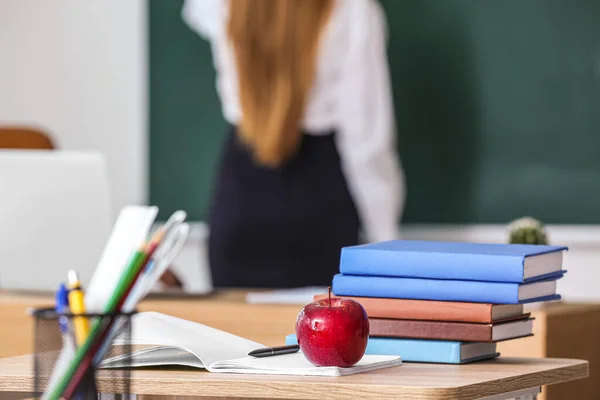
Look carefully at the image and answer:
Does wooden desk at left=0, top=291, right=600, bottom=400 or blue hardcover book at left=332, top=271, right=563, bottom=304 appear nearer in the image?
blue hardcover book at left=332, top=271, right=563, bottom=304

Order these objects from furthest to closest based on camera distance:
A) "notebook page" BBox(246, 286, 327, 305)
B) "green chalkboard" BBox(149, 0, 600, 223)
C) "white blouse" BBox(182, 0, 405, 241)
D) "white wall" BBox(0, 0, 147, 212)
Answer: "white wall" BBox(0, 0, 147, 212), "green chalkboard" BBox(149, 0, 600, 223), "white blouse" BBox(182, 0, 405, 241), "notebook page" BBox(246, 286, 327, 305)

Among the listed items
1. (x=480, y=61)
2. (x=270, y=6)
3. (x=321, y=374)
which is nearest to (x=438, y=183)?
(x=480, y=61)

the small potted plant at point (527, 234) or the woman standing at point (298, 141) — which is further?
the woman standing at point (298, 141)

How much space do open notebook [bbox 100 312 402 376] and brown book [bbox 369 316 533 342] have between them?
0.09 metres

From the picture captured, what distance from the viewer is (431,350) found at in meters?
1.62

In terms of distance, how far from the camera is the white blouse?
366 cm

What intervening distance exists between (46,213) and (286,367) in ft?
3.94

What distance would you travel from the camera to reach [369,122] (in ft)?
12.5

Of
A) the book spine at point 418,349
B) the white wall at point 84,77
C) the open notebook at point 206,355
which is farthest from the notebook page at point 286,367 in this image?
the white wall at point 84,77

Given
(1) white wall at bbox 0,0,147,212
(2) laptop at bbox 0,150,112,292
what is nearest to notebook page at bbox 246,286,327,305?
(2) laptop at bbox 0,150,112,292

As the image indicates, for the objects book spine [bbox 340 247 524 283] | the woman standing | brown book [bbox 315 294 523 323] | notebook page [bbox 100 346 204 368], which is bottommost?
notebook page [bbox 100 346 204 368]

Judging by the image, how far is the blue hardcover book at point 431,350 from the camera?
161 centimetres

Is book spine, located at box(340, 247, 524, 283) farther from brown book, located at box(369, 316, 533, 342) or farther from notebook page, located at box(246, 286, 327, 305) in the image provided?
notebook page, located at box(246, 286, 327, 305)

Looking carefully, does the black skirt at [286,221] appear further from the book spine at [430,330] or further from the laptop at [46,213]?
the book spine at [430,330]
